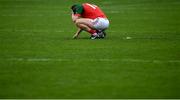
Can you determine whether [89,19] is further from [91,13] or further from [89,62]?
[89,62]

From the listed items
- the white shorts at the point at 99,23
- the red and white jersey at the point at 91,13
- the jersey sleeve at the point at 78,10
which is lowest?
the white shorts at the point at 99,23

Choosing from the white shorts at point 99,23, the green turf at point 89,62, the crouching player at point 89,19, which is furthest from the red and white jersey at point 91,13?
the green turf at point 89,62

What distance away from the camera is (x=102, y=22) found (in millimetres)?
18844

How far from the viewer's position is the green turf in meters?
11.2

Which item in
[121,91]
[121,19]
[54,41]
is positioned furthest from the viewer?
[121,19]

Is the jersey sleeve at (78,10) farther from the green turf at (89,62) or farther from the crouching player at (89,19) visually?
the green turf at (89,62)

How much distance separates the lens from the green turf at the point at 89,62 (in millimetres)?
11182

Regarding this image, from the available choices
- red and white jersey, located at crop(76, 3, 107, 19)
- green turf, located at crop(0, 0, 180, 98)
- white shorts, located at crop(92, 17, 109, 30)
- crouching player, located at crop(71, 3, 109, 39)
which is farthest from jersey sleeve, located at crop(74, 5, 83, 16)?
green turf, located at crop(0, 0, 180, 98)

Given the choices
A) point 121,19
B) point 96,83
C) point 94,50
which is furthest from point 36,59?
point 121,19

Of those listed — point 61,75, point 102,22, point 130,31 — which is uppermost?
point 61,75

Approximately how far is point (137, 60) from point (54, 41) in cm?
455

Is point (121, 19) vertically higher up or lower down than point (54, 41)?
A: lower down

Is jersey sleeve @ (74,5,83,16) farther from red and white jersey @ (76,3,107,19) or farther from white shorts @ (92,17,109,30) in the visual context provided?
white shorts @ (92,17,109,30)

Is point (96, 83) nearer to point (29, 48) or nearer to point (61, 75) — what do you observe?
point (61, 75)
